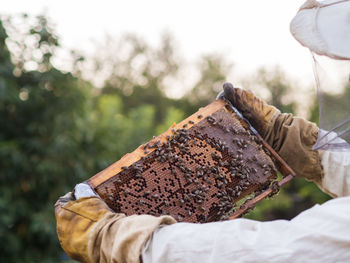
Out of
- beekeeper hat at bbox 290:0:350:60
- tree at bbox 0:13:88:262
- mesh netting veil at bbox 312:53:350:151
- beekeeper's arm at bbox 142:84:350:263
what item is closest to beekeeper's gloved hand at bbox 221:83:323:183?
mesh netting veil at bbox 312:53:350:151

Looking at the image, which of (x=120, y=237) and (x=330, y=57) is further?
(x=330, y=57)

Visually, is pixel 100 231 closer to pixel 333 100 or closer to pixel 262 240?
pixel 262 240

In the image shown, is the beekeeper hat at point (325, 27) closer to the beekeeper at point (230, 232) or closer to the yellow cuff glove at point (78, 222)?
the beekeeper at point (230, 232)

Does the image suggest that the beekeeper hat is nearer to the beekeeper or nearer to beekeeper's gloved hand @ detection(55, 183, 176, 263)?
the beekeeper

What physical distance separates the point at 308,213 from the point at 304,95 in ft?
97.9

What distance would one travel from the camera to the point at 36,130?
241 inches

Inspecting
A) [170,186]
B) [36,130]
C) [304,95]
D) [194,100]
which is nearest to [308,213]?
[170,186]

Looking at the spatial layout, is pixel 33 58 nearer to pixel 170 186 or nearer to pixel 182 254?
pixel 170 186

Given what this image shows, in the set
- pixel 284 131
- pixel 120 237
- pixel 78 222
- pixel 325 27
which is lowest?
pixel 284 131

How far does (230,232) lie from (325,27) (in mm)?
1392

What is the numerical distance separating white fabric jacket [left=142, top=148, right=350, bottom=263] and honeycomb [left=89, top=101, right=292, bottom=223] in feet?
2.33

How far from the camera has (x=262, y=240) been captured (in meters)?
1.75

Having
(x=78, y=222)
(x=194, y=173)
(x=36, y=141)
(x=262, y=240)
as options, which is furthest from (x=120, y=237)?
(x=36, y=141)

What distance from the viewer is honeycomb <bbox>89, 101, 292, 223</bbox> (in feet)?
8.45
